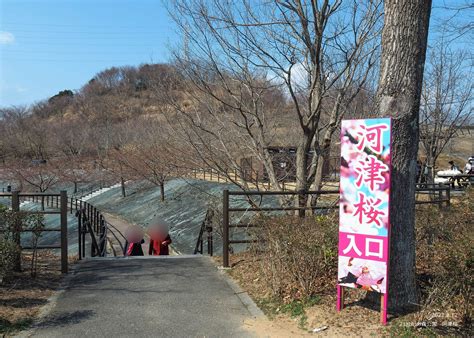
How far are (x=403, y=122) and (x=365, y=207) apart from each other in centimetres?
91

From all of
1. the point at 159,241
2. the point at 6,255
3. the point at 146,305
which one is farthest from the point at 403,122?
the point at 159,241

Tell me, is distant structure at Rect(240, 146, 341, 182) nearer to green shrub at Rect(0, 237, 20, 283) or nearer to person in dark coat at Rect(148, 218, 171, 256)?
person in dark coat at Rect(148, 218, 171, 256)

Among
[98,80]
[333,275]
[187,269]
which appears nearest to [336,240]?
[333,275]

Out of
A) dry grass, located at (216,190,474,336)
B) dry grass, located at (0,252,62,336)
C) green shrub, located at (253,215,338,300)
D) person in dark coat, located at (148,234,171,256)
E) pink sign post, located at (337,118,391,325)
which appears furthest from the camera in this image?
person in dark coat, located at (148,234,171,256)

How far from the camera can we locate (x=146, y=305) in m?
5.04

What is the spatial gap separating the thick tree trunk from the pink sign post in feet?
0.87

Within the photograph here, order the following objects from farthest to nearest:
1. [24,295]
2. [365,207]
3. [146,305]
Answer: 1. [24,295]
2. [146,305]
3. [365,207]

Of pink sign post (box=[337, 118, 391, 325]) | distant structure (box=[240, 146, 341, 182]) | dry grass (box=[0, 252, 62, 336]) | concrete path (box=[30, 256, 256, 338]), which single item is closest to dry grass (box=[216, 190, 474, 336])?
pink sign post (box=[337, 118, 391, 325])

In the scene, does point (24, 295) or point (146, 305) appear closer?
point (146, 305)

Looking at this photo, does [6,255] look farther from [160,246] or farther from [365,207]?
[160,246]

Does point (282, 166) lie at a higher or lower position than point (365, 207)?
higher

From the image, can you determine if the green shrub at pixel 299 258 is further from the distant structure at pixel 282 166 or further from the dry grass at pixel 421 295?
the distant structure at pixel 282 166

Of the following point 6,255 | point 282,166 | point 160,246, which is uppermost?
point 282,166

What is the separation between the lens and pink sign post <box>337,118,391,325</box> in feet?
13.1
